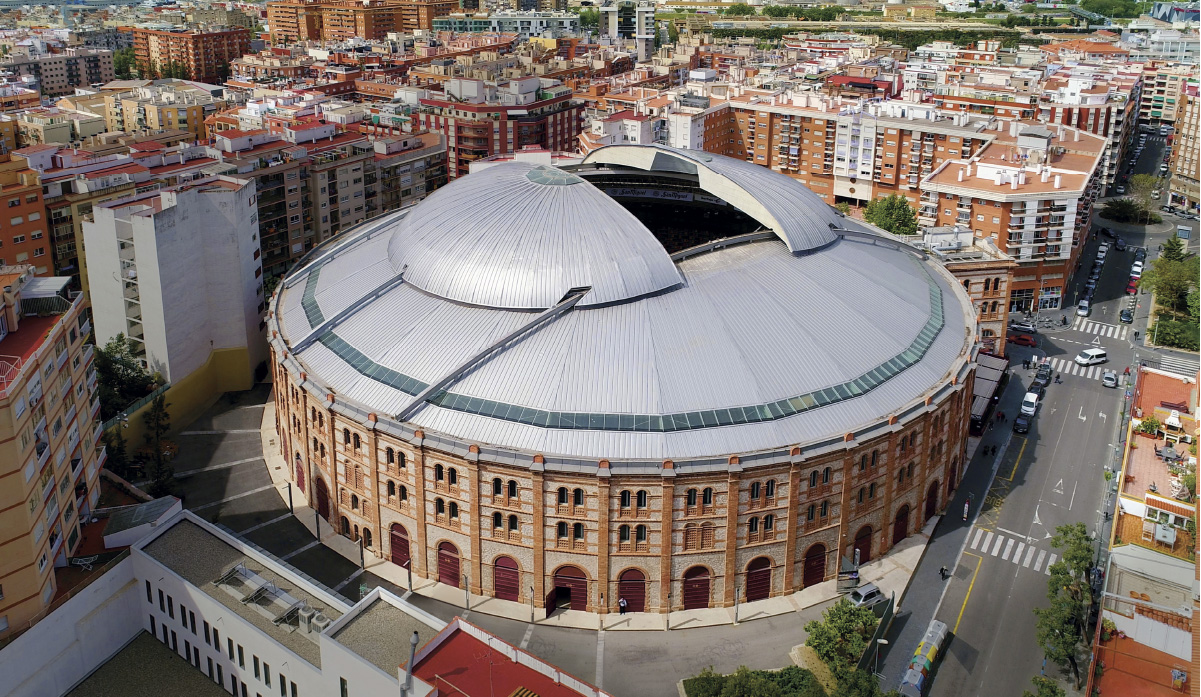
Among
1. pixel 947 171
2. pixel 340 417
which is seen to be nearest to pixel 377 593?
pixel 340 417

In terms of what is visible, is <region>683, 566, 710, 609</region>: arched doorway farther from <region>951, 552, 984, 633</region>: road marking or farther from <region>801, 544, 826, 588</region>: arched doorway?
<region>951, 552, 984, 633</region>: road marking

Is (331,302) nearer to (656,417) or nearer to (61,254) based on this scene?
(656,417)

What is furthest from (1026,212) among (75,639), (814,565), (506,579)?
(75,639)

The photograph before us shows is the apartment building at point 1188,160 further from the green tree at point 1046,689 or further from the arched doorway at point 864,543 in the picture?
the green tree at point 1046,689

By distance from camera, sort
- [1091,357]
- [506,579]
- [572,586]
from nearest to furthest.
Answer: [572,586] < [506,579] < [1091,357]

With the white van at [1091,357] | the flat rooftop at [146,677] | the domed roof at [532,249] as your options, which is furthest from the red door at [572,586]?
the white van at [1091,357]

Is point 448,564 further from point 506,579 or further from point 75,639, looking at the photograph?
point 75,639

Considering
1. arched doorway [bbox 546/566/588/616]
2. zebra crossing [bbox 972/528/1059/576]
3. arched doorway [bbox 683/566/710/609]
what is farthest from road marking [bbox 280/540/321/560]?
zebra crossing [bbox 972/528/1059/576]
